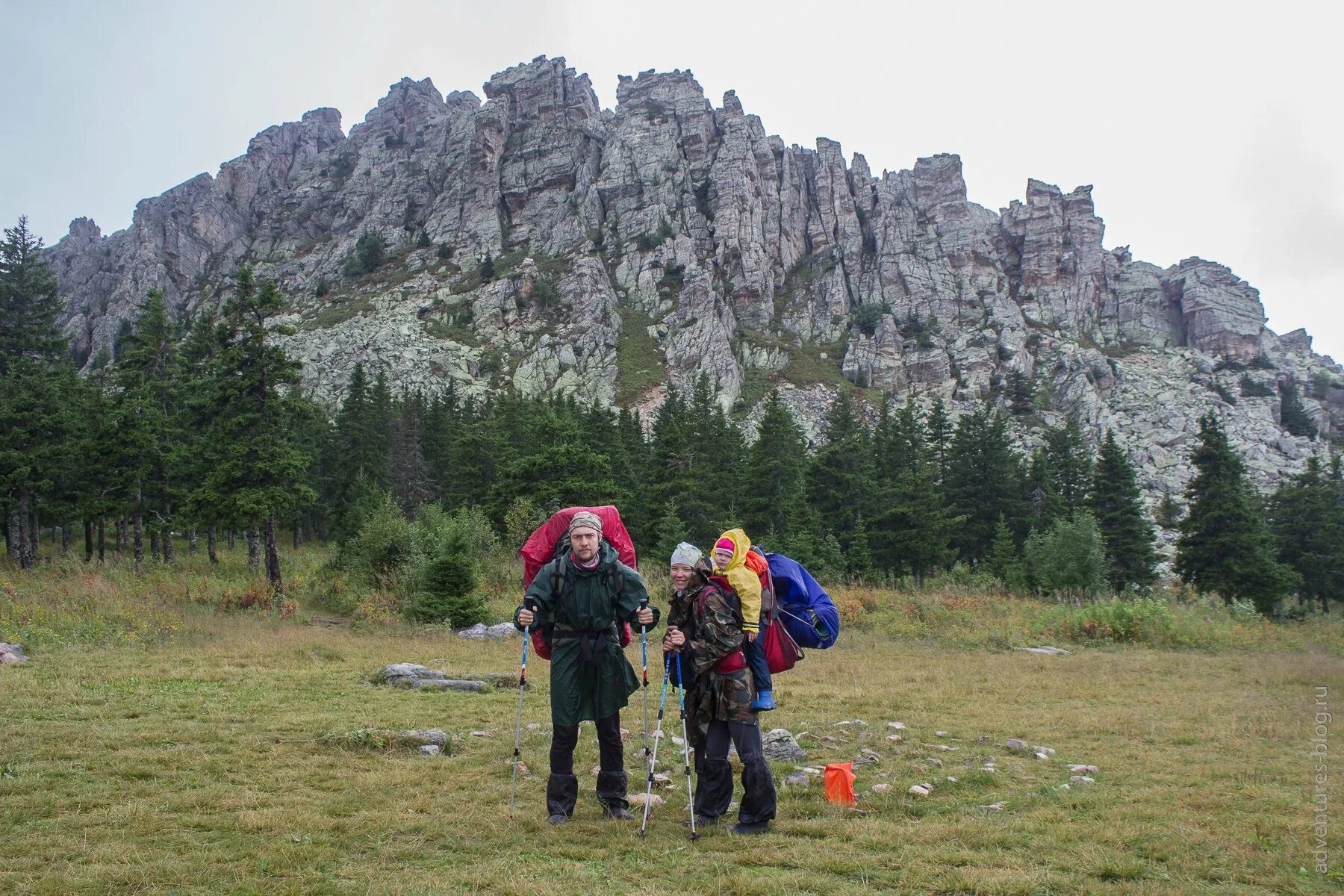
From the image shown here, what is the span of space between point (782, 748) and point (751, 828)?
233 cm

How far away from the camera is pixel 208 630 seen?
49.7ft

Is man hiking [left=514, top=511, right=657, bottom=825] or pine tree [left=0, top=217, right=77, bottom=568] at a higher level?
pine tree [left=0, top=217, right=77, bottom=568]

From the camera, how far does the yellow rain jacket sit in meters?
5.61

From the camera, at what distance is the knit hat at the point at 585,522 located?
576cm

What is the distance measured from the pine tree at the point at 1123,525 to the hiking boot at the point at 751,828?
1441 inches

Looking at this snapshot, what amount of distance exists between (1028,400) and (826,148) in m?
62.3

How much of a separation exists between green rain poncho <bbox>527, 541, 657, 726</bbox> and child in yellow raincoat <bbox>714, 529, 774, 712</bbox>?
0.69 metres

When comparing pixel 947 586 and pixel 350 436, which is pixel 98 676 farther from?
pixel 350 436

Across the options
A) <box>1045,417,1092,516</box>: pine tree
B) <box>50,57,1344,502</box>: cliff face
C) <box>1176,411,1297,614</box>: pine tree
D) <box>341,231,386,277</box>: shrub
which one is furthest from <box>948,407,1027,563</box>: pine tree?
<box>341,231,386,277</box>: shrub

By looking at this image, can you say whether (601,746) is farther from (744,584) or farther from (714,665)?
(744,584)

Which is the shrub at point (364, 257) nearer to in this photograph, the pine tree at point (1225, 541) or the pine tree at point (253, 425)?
the pine tree at point (253, 425)

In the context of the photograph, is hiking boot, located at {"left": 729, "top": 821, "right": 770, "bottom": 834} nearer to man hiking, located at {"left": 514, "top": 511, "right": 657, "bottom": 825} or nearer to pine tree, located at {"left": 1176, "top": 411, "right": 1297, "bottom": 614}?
man hiking, located at {"left": 514, "top": 511, "right": 657, "bottom": 825}

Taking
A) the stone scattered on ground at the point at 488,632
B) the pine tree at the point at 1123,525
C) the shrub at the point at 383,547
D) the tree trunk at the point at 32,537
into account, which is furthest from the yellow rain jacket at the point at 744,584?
the pine tree at the point at 1123,525

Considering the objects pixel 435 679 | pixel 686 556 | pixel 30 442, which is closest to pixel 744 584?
pixel 686 556
